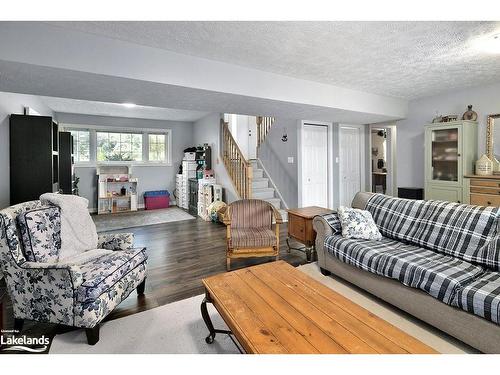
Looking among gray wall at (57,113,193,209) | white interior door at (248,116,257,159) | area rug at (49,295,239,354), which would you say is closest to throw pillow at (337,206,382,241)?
area rug at (49,295,239,354)

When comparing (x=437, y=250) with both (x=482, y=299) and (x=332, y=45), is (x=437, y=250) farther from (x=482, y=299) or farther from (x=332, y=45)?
(x=332, y=45)

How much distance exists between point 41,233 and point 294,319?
205 cm

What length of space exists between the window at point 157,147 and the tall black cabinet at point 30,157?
175 inches

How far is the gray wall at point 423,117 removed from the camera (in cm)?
395

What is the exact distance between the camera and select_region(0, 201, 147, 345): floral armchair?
1757 mm

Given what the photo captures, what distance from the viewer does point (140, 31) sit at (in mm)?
2244

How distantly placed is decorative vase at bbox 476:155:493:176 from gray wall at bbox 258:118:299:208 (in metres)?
2.85

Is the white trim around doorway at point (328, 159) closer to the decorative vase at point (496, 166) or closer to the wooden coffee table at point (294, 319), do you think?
the decorative vase at point (496, 166)

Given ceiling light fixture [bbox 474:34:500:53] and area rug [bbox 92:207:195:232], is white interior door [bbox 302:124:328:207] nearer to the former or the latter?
area rug [bbox 92:207:195:232]

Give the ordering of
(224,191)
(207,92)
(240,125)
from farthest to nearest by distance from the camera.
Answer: (240,125)
(224,191)
(207,92)
